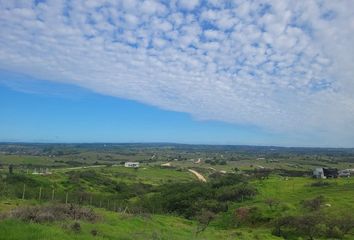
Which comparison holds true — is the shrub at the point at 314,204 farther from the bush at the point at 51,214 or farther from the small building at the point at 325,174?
the small building at the point at 325,174

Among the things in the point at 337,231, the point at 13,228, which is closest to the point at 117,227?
the point at 13,228

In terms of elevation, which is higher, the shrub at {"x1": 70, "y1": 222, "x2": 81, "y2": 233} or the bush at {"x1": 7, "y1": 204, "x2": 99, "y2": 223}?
the bush at {"x1": 7, "y1": 204, "x2": 99, "y2": 223}

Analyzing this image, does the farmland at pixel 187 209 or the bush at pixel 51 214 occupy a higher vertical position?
the bush at pixel 51 214

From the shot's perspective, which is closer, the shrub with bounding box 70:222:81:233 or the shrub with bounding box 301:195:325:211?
the shrub with bounding box 70:222:81:233

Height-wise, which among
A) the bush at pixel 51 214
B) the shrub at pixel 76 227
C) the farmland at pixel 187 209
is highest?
the bush at pixel 51 214

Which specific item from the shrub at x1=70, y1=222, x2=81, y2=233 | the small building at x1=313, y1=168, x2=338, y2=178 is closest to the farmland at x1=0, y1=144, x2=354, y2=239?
the shrub at x1=70, y1=222, x2=81, y2=233

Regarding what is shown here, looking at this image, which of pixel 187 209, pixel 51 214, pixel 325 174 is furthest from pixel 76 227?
pixel 325 174

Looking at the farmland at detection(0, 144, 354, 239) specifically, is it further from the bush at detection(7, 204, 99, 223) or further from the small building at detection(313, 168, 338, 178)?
the small building at detection(313, 168, 338, 178)

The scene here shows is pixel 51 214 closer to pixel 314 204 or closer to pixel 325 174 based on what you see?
pixel 314 204

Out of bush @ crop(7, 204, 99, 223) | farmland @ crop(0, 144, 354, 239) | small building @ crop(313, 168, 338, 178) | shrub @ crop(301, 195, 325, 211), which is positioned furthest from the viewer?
small building @ crop(313, 168, 338, 178)

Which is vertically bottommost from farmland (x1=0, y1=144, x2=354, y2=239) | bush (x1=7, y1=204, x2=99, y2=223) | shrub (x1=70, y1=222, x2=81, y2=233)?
farmland (x1=0, y1=144, x2=354, y2=239)

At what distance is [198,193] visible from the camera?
8512 centimetres

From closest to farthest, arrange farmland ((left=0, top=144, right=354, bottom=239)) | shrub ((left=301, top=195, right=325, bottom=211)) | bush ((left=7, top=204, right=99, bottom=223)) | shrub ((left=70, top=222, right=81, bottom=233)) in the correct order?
shrub ((left=70, top=222, right=81, bottom=233)) → bush ((left=7, top=204, right=99, bottom=223)) → farmland ((left=0, top=144, right=354, bottom=239)) → shrub ((left=301, top=195, right=325, bottom=211))

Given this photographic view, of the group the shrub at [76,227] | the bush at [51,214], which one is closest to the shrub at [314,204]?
the bush at [51,214]
